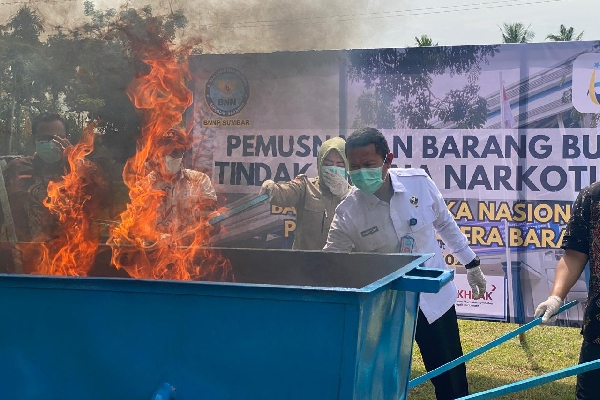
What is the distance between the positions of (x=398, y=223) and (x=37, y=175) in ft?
9.38

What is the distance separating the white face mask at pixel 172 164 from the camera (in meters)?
4.79

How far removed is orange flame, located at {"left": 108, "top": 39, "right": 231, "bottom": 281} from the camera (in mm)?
3602

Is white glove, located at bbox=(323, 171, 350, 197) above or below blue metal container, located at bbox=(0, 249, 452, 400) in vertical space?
above

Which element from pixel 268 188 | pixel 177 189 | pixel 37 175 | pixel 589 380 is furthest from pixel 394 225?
pixel 37 175

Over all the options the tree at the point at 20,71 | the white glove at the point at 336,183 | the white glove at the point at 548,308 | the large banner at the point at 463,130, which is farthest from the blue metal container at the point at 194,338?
the large banner at the point at 463,130

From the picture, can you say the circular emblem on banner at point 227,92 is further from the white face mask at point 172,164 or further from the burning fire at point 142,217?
the white face mask at point 172,164

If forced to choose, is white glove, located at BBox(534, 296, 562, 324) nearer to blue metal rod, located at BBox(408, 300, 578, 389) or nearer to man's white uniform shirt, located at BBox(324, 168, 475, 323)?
blue metal rod, located at BBox(408, 300, 578, 389)

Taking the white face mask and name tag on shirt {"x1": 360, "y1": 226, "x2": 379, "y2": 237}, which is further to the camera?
the white face mask

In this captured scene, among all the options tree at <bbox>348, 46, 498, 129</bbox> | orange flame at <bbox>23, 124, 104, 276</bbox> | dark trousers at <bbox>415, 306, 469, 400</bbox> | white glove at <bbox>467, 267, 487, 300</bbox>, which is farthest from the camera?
tree at <bbox>348, 46, 498, 129</bbox>

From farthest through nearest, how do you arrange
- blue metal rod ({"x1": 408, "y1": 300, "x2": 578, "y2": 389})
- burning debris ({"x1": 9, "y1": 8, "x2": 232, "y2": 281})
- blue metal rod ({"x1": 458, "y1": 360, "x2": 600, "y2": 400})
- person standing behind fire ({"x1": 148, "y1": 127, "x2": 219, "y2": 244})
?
1. person standing behind fire ({"x1": 148, "y1": 127, "x2": 219, "y2": 244})
2. burning debris ({"x1": 9, "y1": 8, "x2": 232, "y2": 281})
3. blue metal rod ({"x1": 408, "y1": 300, "x2": 578, "y2": 389})
4. blue metal rod ({"x1": 458, "y1": 360, "x2": 600, "y2": 400})

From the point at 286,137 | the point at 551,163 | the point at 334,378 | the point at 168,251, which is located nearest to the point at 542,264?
the point at 551,163

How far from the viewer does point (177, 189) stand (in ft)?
16.7

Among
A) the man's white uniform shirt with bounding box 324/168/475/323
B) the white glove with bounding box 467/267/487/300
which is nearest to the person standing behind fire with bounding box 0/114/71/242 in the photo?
the man's white uniform shirt with bounding box 324/168/475/323

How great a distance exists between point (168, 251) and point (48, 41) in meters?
2.25
